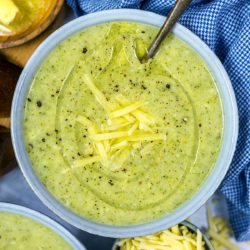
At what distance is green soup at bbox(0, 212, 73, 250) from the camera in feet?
5.11

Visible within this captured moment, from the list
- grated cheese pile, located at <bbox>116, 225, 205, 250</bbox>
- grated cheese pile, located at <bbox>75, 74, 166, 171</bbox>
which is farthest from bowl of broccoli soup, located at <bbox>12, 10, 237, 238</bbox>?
grated cheese pile, located at <bbox>116, 225, 205, 250</bbox>

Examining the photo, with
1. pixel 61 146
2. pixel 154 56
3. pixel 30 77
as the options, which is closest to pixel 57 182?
pixel 61 146

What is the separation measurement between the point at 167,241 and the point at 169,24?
57cm

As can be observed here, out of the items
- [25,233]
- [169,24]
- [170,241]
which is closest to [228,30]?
[169,24]

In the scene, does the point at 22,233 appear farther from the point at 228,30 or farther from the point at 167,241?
the point at 228,30

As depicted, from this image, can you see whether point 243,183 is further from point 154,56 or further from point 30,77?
point 30,77

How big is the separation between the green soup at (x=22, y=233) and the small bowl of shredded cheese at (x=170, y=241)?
183mm

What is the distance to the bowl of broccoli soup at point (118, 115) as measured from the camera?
1.31 m

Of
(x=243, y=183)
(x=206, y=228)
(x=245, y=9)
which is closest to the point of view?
(x=245, y=9)

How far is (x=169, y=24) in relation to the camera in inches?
50.7

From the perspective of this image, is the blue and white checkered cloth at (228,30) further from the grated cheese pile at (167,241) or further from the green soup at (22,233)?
the green soup at (22,233)

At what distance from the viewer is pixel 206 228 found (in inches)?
67.9

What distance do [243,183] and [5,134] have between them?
0.63m

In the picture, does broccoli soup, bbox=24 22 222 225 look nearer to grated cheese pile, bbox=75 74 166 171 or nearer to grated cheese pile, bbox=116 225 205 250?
grated cheese pile, bbox=75 74 166 171
